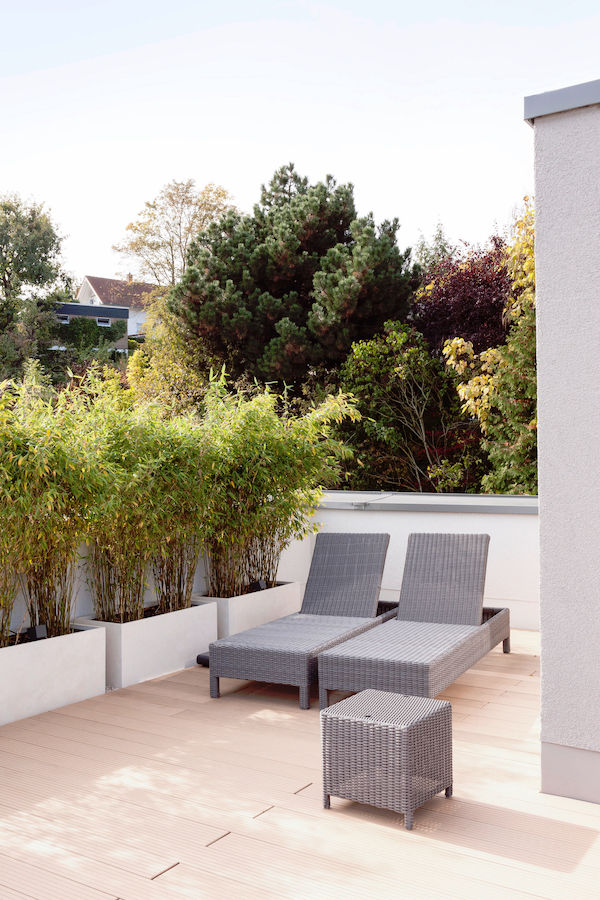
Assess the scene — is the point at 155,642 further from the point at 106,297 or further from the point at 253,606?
the point at 106,297

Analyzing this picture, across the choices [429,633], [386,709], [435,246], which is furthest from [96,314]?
[386,709]


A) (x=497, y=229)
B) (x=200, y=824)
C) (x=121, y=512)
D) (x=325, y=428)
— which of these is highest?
(x=497, y=229)

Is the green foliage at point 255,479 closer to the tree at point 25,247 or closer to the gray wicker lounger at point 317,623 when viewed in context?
the gray wicker lounger at point 317,623

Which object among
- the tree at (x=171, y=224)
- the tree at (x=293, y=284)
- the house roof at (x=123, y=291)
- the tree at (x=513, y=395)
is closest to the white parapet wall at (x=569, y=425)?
the tree at (x=513, y=395)

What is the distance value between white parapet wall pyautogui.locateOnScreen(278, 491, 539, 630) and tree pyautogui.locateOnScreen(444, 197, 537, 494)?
3.44m

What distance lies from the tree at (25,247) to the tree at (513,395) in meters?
18.6

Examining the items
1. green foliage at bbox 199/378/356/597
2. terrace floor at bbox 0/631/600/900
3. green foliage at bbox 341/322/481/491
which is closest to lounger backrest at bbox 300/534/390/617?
green foliage at bbox 199/378/356/597

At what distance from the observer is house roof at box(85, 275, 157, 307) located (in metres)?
23.5

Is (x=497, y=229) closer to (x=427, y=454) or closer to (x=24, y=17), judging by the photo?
(x=427, y=454)

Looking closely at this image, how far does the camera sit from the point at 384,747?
308cm

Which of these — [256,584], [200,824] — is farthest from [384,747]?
[256,584]

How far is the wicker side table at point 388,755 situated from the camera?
3.05m

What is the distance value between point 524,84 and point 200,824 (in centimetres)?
1329

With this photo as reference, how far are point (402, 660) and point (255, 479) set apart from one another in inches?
79.3
